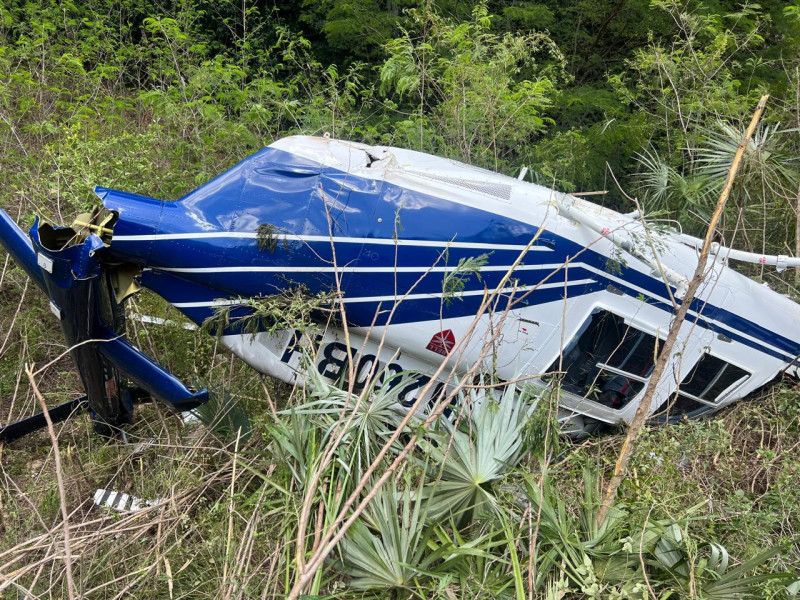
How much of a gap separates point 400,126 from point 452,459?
552cm

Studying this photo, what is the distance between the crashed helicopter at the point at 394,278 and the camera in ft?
15.0

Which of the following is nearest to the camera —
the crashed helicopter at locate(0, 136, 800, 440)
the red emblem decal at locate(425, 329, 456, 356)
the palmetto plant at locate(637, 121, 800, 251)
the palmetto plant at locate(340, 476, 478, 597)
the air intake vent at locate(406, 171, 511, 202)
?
the palmetto plant at locate(340, 476, 478, 597)

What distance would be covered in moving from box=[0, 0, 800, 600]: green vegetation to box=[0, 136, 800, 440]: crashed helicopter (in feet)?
0.70

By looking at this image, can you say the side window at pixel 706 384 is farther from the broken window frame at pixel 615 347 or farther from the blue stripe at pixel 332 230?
the blue stripe at pixel 332 230

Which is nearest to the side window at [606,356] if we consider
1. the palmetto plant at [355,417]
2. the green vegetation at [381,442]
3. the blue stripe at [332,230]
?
the blue stripe at [332,230]

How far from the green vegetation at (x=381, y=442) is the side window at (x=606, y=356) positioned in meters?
0.47

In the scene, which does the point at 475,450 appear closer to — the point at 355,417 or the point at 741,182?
the point at 355,417

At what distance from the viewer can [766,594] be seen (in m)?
3.31

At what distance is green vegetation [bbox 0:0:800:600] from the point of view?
3418 mm

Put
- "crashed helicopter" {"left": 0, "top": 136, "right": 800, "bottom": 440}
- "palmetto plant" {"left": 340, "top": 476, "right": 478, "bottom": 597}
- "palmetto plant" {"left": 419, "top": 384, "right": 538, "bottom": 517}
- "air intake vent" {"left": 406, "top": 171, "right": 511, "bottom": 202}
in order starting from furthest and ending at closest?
"air intake vent" {"left": 406, "top": 171, "right": 511, "bottom": 202} < "crashed helicopter" {"left": 0, "top": 136, "right": 800, "bottom": 440} < "palmetto plant" {"left": 419, "top": 384, "right": 538, "bottom": 517} < "palmetto plant" {"left": 340, "top": 476, "right": 478, "bottom": 597}

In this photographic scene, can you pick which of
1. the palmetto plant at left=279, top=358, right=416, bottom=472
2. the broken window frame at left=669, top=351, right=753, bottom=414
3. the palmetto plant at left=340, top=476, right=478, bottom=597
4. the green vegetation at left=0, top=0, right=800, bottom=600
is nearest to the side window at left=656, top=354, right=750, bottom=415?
the broken window frame at left=669, top=351, right=753, bottom=414

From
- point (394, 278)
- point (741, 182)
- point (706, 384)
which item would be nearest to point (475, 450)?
point (394, 278)

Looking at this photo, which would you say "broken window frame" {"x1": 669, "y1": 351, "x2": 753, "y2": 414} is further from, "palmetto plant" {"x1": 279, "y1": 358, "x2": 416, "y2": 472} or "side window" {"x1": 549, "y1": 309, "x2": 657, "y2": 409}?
"palmetto plant" {"x1": 279, "y1": 358, "x2": 416, "y2": 472}

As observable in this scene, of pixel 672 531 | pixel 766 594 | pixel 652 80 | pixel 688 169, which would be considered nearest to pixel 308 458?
pixel 672 531
